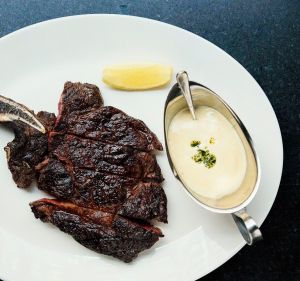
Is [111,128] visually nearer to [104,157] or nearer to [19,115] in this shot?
[104,157]

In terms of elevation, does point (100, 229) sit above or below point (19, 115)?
below

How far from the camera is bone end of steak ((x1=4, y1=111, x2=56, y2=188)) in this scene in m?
3.32

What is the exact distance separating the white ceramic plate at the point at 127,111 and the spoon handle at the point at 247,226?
0.15 meters

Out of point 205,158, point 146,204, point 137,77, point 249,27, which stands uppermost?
point 249,27

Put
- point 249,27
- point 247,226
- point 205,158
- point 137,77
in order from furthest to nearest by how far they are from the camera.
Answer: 1. point 249,27
2. point 137,77
3. point 205,158
4. point 247,226

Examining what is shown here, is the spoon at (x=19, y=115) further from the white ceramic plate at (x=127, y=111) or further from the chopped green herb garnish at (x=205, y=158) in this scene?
the chopped green herb garnish at (x=205, y=158)

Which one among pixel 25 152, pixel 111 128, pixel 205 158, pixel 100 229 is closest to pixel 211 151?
pixel 205 158

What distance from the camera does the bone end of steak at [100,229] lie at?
10.6ft

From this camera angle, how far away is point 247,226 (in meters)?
3.11

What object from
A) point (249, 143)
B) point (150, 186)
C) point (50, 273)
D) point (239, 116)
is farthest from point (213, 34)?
point (50, 273)

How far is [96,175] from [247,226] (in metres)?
0.89

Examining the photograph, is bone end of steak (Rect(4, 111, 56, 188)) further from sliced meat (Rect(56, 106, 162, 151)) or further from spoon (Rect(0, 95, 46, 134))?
sliced meat (Rect(56, 106, 162, 151))

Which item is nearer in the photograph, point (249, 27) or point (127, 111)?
point (127, 111)

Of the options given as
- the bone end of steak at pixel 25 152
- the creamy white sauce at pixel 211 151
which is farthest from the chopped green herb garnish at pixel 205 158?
the bone end of steak at pixel 25 152
